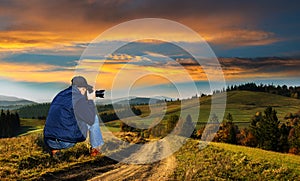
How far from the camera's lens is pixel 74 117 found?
33.9ft

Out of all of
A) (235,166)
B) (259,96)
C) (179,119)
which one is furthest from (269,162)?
(259,96)

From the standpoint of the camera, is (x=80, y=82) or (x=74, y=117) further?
(x=80, y=82)

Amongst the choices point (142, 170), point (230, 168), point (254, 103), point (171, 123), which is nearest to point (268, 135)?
point (171, 123)

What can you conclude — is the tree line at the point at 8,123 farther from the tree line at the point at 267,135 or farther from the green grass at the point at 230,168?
the green grass at the point at 230,168

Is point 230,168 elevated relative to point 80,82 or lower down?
lower down

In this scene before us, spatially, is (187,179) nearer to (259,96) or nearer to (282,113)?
(282,113)

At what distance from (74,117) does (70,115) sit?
0.11 meters

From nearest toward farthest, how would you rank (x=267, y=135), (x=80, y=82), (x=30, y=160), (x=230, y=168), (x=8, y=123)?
(x=80, y=82) → (x=30, y=160) → (x=230, y=168) → (x=8, y=123) → (x=267, y=135)

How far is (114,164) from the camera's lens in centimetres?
1934

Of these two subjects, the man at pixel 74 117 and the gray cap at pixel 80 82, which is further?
the gray cap at pixel 80 82

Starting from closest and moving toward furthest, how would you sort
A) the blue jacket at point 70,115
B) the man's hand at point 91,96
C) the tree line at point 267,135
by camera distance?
the blue jacket at point 70,115 → the man's hand at point 91,96 → the tree line at point 267,135

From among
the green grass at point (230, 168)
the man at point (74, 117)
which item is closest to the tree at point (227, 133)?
the green grass at point (230, 168)

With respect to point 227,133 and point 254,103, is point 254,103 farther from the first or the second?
point 227,133

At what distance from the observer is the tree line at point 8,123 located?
47594 millimetres
